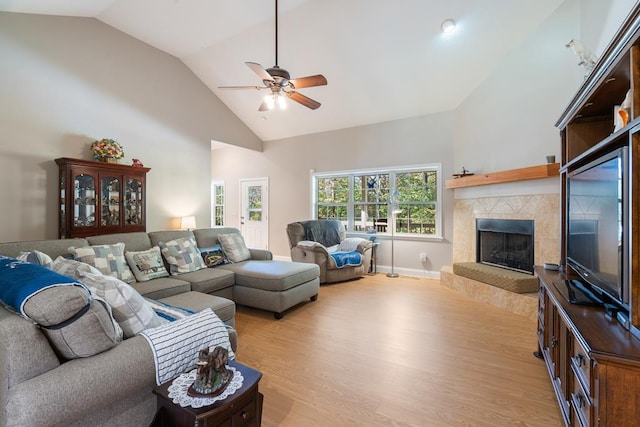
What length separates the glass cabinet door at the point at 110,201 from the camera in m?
3.96

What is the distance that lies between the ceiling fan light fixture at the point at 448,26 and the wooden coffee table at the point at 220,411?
4.19 meters

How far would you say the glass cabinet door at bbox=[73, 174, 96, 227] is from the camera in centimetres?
372

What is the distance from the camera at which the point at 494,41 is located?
3.77 m

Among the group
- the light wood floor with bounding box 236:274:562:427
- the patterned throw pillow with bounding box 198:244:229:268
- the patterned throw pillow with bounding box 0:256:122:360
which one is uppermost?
the patterned throw pillow with bounding box 0:256:122:360

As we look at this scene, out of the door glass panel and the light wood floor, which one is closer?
the light wood floor

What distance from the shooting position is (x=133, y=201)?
14.2 feet

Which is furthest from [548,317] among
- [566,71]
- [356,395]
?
[566,71]

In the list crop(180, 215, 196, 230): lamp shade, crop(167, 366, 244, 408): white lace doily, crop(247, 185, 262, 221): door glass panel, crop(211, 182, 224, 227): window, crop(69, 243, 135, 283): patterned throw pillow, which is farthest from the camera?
crop(211, 182, 224, 227): window

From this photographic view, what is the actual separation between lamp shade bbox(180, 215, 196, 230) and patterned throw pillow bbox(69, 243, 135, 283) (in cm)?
210

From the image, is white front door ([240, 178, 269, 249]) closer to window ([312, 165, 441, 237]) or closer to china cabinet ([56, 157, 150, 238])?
window ([312, 165, 441, 237])

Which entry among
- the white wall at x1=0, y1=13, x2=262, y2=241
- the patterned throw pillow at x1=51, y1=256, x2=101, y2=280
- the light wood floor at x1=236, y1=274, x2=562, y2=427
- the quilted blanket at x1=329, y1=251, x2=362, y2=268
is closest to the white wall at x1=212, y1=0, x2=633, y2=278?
the quilted blanket at x1=329, y1=251, x2=362, y2=268

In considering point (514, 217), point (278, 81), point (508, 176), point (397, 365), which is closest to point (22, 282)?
point (397, 365)

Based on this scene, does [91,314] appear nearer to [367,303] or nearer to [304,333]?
[304,333]

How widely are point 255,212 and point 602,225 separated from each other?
6.41 metres
